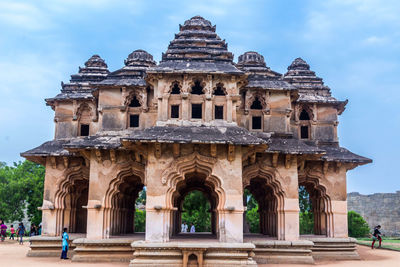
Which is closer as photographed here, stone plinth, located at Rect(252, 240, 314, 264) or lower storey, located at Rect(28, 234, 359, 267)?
lower storey, located at Rect(28, 234, 359, 267)

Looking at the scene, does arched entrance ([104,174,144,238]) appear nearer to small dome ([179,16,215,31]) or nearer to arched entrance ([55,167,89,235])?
arched entrance ([55,167,89,235])

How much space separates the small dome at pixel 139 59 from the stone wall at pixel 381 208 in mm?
28328

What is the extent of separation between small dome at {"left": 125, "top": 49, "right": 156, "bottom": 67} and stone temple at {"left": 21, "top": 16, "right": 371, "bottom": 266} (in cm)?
7

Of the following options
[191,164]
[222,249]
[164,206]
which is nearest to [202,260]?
[222,249]

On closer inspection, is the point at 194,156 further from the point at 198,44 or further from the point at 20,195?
the point at 20,195

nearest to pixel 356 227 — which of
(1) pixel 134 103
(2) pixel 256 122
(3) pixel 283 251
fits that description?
(2) pixel 256 122

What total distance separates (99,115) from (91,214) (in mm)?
4693

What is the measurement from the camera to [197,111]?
17000 mm

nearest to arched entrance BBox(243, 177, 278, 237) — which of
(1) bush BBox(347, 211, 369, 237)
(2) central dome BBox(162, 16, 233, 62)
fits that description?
(2) central dome BBox(162, 16, 233, 62)

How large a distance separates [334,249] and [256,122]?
6.64 m

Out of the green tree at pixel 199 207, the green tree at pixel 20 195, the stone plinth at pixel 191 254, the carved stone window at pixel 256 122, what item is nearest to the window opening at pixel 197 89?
the carved stone window at pixel 256 122

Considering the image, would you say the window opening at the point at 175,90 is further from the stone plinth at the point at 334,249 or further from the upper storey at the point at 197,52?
the stone plinth at the point at 334,249

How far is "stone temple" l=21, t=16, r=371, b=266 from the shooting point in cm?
1497

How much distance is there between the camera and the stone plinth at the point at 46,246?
19269 millimetres
